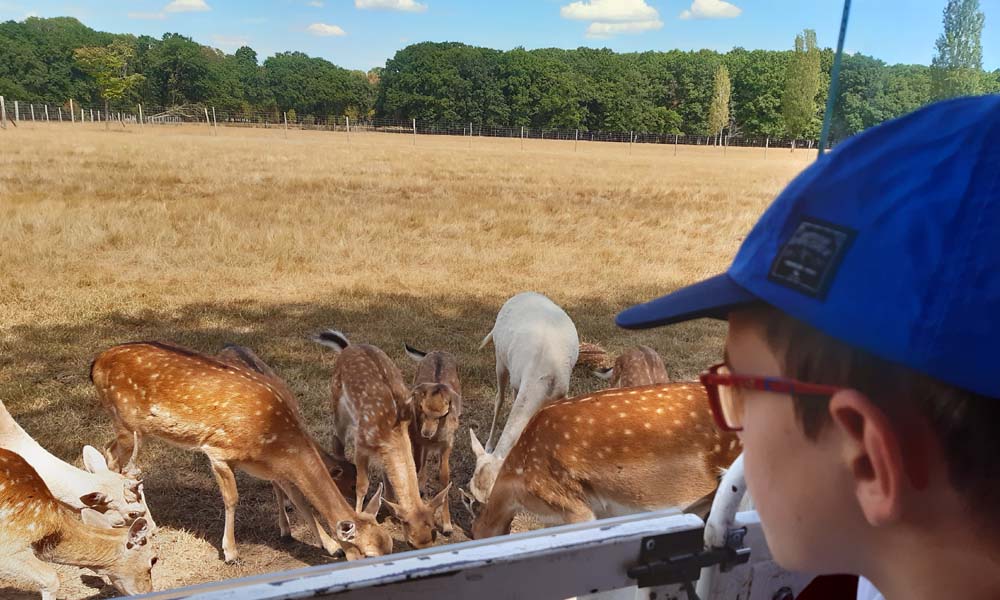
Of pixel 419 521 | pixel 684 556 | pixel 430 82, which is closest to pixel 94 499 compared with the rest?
pixel 419 521

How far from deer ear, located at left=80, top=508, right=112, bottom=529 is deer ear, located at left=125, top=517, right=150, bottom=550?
208 millimetres

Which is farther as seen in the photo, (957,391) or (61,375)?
(61,375)

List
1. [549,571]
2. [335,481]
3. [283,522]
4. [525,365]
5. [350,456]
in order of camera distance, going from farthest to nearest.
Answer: [525,365]
[350,456]
[335,481]
[283,522]
[549,571]

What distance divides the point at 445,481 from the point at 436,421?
586 mm

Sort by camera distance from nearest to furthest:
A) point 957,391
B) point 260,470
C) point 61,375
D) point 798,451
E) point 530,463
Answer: point 957,391
point 798,451
point 530,463
point 260,470
point 61,375

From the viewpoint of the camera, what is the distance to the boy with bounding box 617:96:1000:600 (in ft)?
2.20

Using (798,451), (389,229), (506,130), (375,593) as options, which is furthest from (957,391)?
(506,130)

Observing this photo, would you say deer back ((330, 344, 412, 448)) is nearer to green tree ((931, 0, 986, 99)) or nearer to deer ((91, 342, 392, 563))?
deer ((91, 342, 392, 563))

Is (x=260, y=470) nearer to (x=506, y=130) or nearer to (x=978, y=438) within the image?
(x=978, y=438)

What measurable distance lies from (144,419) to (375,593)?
154 inches

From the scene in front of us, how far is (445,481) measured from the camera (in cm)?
520

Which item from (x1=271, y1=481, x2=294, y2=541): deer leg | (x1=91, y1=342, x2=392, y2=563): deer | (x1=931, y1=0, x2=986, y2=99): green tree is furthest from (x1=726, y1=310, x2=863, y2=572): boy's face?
(x1=271, y1=481, x2=294, y2=541): deer leg

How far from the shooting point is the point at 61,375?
253 inches

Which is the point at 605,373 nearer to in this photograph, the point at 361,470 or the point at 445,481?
the point at 445,481
